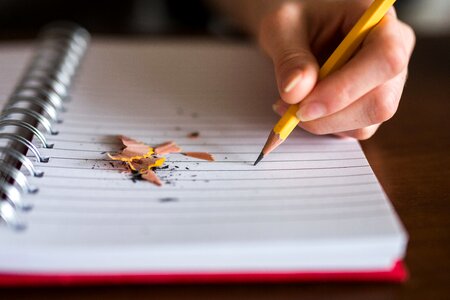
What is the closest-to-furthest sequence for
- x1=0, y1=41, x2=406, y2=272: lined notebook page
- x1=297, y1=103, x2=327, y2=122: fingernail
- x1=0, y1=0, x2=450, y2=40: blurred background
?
1. x1=0, y1=41, x2=406, y2=272: lined notebook page
2. x1=297, y1=103, x2=327, y2=122: fingernail
3. x1=0, y1=0, x2=450, y2=40: blurred background

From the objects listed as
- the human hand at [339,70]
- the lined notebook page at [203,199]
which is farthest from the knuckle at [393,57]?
the lined notebook page at [203,199]

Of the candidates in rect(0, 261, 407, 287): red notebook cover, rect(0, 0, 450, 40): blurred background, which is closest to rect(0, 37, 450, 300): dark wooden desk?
rect(0, 261, 407, 287): red notebook cover

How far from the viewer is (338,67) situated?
51 cm

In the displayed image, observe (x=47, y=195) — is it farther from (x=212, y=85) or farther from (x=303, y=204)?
(x=212, y=85)

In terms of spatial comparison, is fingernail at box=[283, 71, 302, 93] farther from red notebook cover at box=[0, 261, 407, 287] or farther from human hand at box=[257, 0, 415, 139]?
red notebook cover at box=[0, 261, 407, 287]

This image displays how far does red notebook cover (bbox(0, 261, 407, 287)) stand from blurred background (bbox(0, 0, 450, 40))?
0.65 metres

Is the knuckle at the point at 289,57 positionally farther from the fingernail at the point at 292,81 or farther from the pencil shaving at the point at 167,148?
the pencil shaving at the point at 167,148

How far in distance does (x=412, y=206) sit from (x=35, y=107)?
0.45 meters

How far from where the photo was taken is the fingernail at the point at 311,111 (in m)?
0.49

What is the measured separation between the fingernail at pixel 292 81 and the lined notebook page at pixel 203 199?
80mm

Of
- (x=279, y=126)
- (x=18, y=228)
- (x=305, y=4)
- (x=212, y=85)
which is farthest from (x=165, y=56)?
(x=18, y=228)

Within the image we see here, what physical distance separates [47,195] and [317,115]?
266 millimetres

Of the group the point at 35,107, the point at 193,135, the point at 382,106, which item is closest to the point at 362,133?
the point at 382,106

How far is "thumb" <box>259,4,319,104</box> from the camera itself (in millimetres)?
484
